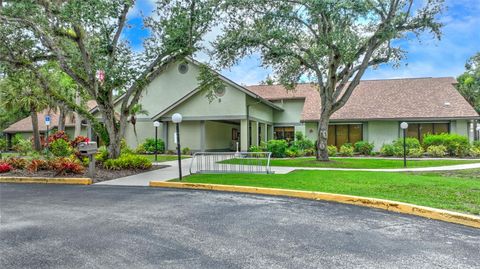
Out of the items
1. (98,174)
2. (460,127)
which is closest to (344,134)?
(460,127)

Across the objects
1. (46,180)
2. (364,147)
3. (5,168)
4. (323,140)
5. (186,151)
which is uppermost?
(323,140)

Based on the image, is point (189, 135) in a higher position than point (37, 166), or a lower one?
higher

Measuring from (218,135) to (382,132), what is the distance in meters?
12.9

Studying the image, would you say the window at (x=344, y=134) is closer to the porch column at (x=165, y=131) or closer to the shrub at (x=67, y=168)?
the porch column at (x=165, y=131)

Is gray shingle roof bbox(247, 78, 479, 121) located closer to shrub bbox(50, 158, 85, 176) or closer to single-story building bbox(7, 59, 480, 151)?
single-story building bbox(7, 59, 480, 151)

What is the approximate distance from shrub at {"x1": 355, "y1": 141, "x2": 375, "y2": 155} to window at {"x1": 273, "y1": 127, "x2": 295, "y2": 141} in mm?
7169

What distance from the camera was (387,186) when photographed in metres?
9.34

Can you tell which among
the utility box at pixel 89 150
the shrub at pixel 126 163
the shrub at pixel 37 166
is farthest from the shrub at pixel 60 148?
the utility box at pixel 89 150

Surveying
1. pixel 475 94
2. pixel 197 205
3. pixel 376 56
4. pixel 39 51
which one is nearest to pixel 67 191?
pixel 197 205

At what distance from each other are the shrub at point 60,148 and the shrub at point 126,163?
11.4 ft

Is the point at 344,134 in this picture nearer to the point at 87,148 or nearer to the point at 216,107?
the point at 216,107

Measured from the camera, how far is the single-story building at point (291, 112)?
75.5 ft

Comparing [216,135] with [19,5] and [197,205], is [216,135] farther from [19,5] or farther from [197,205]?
[197,205]

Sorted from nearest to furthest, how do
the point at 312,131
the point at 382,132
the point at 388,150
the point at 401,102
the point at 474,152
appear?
the point at 474,152
the point at 388,150
the point at 382,132
the point at 401,102
the point at 312,131
